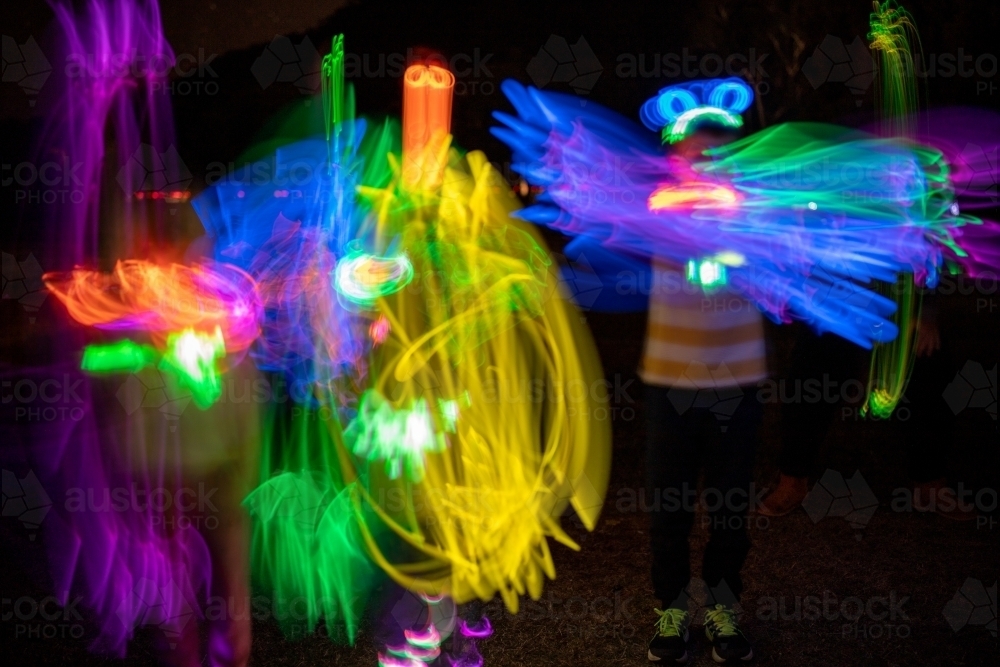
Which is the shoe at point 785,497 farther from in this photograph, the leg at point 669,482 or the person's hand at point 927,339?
the leg at point 669,482

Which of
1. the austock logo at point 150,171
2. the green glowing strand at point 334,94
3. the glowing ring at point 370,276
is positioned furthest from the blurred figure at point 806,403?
the austock logo at point 150,171

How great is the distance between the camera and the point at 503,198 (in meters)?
6.07

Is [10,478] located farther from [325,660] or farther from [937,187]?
[937,187]

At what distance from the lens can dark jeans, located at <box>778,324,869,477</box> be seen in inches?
216

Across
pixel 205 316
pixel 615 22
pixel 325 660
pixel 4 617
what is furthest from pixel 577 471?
pixel 615 22

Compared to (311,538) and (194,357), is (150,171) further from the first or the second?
(311,538)

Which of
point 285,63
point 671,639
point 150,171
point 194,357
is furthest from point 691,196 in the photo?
point 285,63

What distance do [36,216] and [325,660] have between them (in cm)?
375

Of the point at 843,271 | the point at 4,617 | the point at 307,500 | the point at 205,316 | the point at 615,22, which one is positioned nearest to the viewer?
the point at 205,316

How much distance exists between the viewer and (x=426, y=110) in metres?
5.78

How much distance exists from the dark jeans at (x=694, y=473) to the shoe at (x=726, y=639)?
0.52 ft

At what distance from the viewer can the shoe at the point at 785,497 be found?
5.62 m

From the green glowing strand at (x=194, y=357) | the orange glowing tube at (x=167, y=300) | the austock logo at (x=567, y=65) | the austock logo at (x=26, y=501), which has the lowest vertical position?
the austock logo at (x=26, y=501)

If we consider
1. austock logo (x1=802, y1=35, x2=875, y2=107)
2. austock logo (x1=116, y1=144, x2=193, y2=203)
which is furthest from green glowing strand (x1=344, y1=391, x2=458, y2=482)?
austock logo (x1=802, y1=35, x2=875, y2=107)
